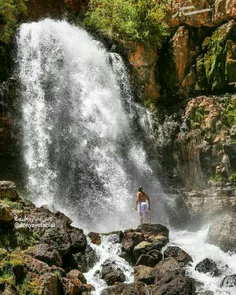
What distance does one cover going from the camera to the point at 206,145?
18.7 meters

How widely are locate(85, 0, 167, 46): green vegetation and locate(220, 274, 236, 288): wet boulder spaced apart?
524 inches

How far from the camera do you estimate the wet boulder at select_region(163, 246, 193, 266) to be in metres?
11.9

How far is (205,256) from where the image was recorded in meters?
12.4

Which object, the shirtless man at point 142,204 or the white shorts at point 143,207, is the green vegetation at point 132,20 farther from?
the white shorts at point 143,207

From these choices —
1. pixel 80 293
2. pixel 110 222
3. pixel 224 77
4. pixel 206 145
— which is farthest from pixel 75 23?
pixel 80 293

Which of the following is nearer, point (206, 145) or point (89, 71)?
point (206, 145)

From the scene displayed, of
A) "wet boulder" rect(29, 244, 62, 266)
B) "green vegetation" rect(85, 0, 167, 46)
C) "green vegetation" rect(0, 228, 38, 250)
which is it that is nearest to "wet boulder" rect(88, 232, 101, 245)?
"green vegetation" rect(0, 228, 38, 250)

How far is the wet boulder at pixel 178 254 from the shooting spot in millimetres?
11914

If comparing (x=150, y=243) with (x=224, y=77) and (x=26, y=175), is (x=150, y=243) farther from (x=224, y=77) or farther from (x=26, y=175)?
(x=224, y=77)

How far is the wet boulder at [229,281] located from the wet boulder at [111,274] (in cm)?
281

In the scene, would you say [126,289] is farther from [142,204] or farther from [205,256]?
[142,204]

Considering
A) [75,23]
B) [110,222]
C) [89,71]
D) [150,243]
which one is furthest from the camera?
[75,23]

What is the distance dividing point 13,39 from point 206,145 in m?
11.6

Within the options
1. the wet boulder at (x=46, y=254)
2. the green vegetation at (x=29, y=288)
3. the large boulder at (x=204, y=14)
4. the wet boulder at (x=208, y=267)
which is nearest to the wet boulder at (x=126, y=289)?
the wet boulder at (x=46, y=254)
